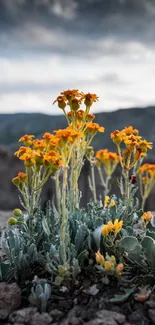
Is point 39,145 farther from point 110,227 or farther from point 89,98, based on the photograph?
point 110,227

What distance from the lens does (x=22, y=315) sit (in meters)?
2.36

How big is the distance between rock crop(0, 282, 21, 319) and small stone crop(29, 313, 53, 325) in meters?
0.17

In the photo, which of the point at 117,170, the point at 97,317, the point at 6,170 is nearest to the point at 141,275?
the point at 97,317

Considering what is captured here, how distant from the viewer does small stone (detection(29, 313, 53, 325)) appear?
7.61ft

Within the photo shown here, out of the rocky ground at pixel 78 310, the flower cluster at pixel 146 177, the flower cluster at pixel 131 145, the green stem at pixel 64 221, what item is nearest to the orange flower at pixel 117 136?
the flower cluster at pixel 131 145

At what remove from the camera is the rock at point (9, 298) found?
2.47m

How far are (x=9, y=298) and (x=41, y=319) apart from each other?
0.25 meters

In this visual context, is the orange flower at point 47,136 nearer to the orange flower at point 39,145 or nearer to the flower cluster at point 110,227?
the orange flower at point 39,145

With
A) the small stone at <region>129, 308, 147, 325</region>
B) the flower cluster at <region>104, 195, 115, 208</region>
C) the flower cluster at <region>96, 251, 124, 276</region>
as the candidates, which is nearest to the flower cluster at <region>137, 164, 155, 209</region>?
the flower cluster at <region>104, 195, 115, 208</region>

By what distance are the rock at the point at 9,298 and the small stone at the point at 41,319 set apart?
0.56 feet

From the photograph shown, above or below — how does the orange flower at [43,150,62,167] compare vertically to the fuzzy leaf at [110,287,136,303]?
above

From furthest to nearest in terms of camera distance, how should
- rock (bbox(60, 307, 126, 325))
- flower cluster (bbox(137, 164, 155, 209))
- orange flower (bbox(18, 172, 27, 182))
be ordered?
1. flower cluster (bbox(137, 164, 155, 209))
2. orange flower (bbox(18, 172, 27, 182))
3. rock (bbox(60, 307, 126, 325))

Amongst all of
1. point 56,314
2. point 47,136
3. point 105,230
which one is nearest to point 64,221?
point 105,230

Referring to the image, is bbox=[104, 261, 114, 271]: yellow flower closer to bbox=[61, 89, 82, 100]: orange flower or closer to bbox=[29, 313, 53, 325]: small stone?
bbox=[29, 313, 53, 325]: small stone
